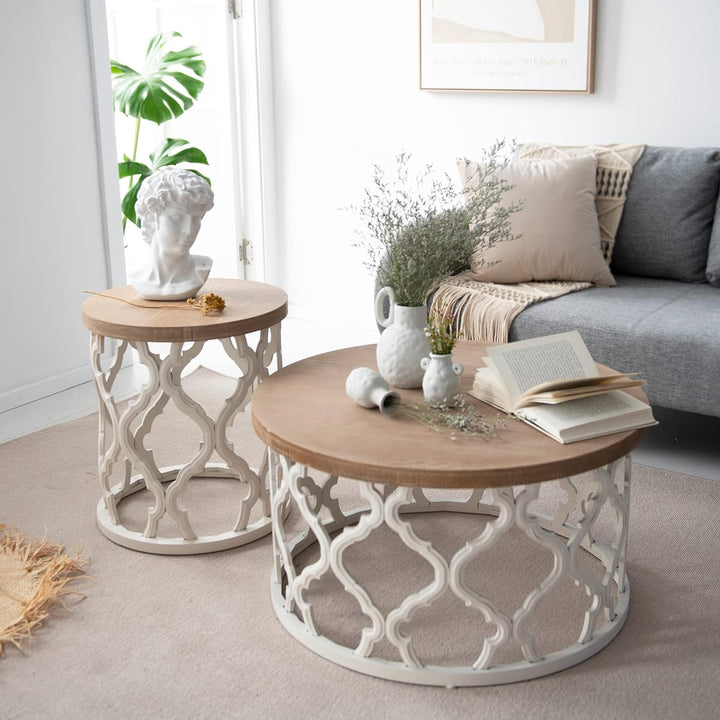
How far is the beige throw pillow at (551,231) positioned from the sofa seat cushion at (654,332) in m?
0.13

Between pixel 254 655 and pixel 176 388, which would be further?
pixel 176 388

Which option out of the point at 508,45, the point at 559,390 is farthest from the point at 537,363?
the point at 508,45

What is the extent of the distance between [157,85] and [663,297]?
229cm

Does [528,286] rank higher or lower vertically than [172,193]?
lower

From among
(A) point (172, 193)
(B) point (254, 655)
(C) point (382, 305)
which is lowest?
(B) point (254, 655)

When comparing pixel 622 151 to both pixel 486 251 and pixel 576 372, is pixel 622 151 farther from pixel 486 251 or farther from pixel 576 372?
pixel 576 372

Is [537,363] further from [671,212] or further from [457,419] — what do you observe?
[671,212]

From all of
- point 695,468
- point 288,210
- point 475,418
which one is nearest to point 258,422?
point 475,418

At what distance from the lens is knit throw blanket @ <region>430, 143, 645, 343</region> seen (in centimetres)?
293

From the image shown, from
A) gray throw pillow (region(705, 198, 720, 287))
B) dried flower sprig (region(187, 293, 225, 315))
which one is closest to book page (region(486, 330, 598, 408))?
dried flower sprig (region(187, 293, 225, 315))

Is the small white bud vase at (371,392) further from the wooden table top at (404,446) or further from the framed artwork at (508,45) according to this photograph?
the framed artwork at (508,45)

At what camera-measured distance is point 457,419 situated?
1815 millimetres

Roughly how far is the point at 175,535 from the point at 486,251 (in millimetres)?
1447

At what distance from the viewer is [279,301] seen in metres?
2.35
